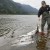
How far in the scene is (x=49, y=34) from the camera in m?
14.4

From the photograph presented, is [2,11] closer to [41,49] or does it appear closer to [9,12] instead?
[9,12]

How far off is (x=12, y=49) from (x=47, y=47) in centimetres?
174

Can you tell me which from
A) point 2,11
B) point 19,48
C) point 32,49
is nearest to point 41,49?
point 32,49

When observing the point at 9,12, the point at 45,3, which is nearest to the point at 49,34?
the point at 45,3

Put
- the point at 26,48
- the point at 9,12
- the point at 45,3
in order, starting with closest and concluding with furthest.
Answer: the point at 26,48 < the point at 45,3 < the point at 9,12

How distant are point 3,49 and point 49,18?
15.0 feet

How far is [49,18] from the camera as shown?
1431 cm

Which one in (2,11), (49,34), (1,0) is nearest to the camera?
(49,34)

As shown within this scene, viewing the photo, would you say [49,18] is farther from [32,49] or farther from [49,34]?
[32,49]

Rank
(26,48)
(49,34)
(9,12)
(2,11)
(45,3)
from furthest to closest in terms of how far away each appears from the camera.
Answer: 1. (9,12)
2. (2,11)
3. (49,34)
4. (45,3)
5. (26,48)

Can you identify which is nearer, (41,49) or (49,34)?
(41,49)

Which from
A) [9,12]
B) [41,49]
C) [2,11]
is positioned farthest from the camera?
[9,12]

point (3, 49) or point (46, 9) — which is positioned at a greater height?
point (46, 9)

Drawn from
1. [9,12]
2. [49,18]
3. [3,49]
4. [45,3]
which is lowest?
[9,12]
